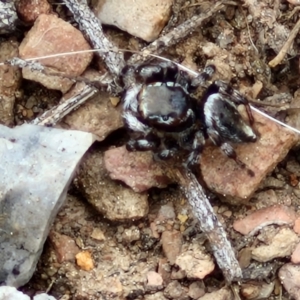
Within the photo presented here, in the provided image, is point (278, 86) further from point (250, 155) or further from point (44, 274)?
point (44, 274)

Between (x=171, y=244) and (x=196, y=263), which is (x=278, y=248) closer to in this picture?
(x=196, y=263)

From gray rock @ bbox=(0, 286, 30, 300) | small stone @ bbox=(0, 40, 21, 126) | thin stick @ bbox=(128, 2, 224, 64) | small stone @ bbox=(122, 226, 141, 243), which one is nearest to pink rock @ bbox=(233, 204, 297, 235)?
small stone @ bbox=(122, 226, 141, 243)

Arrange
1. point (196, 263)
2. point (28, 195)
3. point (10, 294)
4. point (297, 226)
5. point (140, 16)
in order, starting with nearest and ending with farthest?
point (10, 294)
point (28, 195)
point (196, 263)
point (297, 226)
point (140, 16)

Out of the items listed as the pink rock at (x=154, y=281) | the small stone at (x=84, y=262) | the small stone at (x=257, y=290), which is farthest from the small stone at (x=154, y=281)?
the small stone at (x=257, y=290)

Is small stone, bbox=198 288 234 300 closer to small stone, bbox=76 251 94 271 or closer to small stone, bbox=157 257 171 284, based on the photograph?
small stone, bbox=157 257 171 284

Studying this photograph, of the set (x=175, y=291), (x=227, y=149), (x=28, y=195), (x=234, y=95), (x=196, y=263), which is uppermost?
(x=234, y=95)

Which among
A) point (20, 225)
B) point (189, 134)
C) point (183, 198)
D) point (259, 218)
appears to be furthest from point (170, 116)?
point (20, 225)

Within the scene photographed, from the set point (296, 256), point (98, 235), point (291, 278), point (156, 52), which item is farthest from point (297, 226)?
point (156, 52)
